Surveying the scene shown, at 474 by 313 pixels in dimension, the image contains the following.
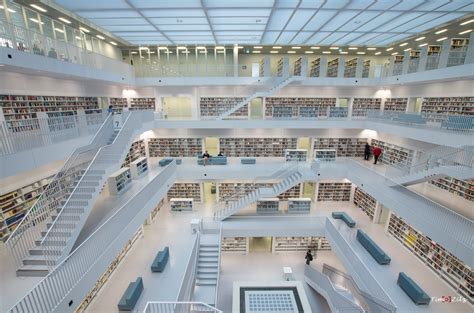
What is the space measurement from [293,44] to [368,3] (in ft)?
19.7

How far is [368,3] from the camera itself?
7.76 metres

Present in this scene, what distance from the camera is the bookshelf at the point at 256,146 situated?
15.2 m

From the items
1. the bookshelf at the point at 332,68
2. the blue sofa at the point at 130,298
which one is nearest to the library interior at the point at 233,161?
Result: the blue sofa at the point at 130,298

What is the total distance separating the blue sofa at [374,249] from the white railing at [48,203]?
447 inches

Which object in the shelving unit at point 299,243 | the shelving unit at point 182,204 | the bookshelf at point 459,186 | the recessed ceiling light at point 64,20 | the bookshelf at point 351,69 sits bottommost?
the shelving unit at point 299,243

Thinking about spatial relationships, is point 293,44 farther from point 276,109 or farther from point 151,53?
point 151,53

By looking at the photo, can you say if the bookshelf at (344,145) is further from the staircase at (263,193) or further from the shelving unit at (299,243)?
the shelving unit at (299,243)

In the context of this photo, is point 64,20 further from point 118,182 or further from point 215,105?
point 215,105

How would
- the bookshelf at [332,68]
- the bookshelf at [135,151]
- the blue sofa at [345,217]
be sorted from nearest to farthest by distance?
the blue sofa at [345,217] < the bookshelf at [135,151] < the bookshelf at [332,68]

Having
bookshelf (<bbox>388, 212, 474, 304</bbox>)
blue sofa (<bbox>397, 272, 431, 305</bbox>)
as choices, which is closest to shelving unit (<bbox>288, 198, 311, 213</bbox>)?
bookshelf (<bbox>388, 212, 474, 304</bbox>)

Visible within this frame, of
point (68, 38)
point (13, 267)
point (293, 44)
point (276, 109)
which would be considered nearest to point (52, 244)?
point (13, 267)

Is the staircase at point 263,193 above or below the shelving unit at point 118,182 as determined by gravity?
below

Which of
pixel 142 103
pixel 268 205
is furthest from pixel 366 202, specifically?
pixel 142 103

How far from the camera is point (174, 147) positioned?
15.3 metres
